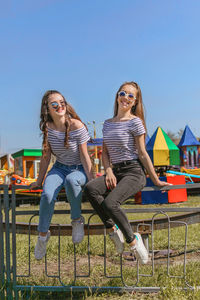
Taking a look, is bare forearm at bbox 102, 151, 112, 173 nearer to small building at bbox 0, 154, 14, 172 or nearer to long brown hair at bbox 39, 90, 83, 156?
long brown hair at bbox 39, 90, 83, 156

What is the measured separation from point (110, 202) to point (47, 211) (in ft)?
1.83

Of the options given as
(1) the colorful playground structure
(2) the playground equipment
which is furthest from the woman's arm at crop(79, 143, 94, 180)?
(2) the playground equipment

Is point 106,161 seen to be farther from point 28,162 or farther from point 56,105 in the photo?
point 28,162

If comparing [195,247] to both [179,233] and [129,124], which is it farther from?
[129,124]

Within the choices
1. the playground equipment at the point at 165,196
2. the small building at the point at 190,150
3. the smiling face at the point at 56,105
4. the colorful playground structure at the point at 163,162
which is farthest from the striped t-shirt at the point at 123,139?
the small building at the point at 190,150

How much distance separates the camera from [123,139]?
3.09 m

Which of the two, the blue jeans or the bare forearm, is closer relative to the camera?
the blue jeans

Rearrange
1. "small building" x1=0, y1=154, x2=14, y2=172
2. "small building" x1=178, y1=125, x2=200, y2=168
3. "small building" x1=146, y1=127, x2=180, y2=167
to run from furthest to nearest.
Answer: "small building" x1=0, y1=154, x2=14, y2=172 → "small building" x1=178, y1=125, x2=200, y2=168 → "small building" x1=146, y1=127, x2=180, y2=167

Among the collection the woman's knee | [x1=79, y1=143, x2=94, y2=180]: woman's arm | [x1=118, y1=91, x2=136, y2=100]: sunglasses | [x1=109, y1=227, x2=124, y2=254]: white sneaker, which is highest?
[x1=118, y1=91, x2=136, y2=100]: sunglasses

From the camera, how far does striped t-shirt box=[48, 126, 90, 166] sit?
3.17 metres

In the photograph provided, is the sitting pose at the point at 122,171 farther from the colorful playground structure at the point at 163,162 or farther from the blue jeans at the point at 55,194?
the colorful playground structure at the point at 163,162

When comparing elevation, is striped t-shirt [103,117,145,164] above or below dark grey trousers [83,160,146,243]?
above

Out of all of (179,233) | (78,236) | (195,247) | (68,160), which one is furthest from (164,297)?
(179,233)

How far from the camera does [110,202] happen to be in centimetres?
284
